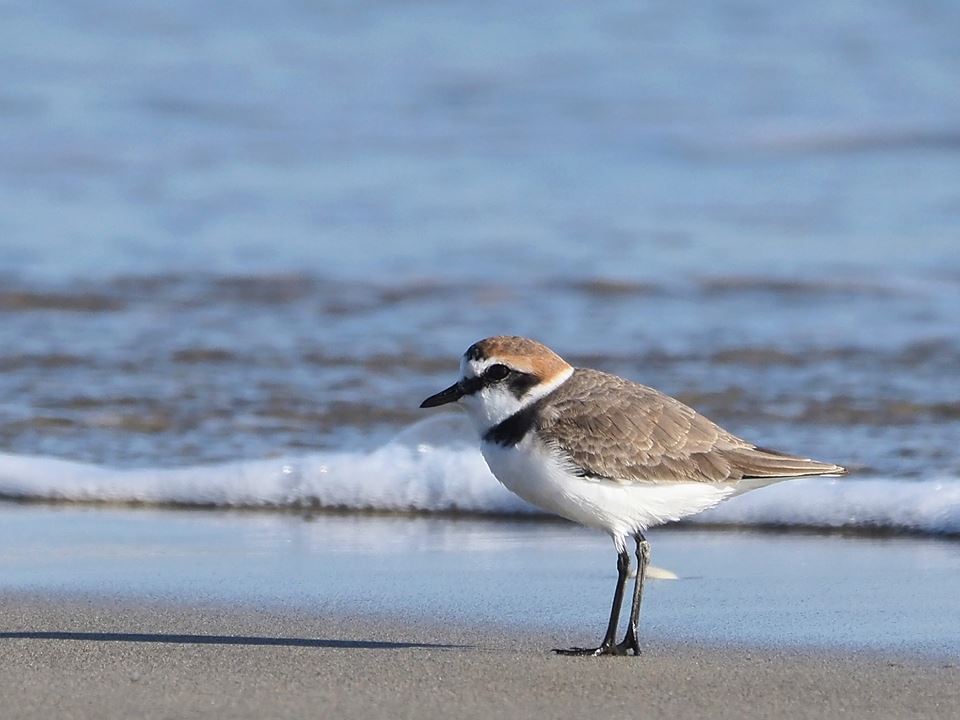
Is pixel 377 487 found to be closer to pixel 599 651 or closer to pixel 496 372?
pixel 496 372

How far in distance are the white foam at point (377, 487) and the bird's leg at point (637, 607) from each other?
164 centimetres

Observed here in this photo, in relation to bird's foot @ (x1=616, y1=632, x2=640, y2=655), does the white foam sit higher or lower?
higher

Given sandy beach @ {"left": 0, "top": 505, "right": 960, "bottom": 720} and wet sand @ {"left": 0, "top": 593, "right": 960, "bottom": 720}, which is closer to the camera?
wet sand @ {"left": 0, "top": 593, "right": 960, "bottom": 720}

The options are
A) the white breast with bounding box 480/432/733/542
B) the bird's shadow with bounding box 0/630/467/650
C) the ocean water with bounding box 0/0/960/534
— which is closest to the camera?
the white breast with bounding box 480/432/733/542

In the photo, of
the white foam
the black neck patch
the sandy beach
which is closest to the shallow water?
the sandy beach

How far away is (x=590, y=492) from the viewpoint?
489cm

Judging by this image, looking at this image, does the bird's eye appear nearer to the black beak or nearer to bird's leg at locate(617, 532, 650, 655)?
the black beak

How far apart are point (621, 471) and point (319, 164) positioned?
1079 centimetres

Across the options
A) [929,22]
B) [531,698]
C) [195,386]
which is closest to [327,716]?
[531,698]

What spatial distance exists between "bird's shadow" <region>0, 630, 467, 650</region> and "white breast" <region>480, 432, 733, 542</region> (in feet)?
1.87

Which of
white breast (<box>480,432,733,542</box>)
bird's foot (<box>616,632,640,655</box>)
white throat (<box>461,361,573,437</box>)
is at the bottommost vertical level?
bird's foot (<box>616,632,640,655</box>)

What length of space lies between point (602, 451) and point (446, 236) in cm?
807

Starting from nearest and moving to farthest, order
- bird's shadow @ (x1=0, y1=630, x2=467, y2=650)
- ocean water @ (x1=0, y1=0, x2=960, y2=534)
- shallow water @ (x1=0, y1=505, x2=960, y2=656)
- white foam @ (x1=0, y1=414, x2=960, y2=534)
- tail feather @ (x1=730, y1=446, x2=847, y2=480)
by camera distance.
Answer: bird's shadow @ (x1=0, y1=630, x2=467, y2=650) → tail feather @ (x1=730, y1=446, x2=847, y2=480) → shallow water @ (x1=0, y1=505, x2=960, y2=656) → white foam @ (x1=0, y1=414, x2=960, y2=534) → ocean water @ (x1=0, y1=0, x2=960, y2=534)

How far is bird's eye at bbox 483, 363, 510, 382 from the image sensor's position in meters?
5.00
